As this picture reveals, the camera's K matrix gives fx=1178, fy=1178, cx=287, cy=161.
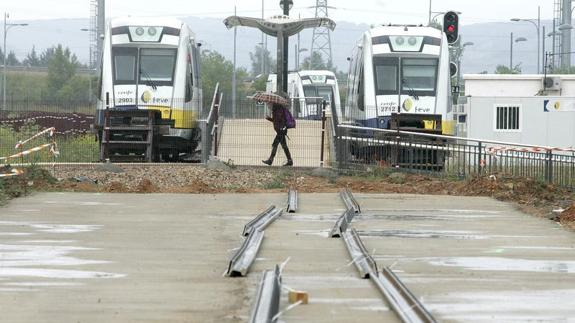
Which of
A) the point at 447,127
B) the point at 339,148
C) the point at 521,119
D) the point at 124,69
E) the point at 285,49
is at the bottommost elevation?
the point at 339,148

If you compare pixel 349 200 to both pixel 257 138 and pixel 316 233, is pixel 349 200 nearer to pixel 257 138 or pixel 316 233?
pixel 316 233

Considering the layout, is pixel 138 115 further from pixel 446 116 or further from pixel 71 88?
pixel 71 88

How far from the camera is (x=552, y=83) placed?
47.7m

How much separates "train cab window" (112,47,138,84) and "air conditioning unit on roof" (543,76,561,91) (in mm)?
21294

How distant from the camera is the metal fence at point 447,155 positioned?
945 inches

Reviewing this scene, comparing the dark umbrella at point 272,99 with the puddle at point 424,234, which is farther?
the dark umbrella at point 272,99

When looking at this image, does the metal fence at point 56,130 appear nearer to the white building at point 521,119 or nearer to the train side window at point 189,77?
the train side window at point 189,77

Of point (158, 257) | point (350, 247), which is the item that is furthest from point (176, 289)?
point (350, 247)

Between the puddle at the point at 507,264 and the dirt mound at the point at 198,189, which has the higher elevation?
the dirt mound at the point at 198,189

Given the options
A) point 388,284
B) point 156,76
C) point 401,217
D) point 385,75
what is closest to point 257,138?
point 156,76

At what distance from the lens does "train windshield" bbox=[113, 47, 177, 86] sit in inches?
1276

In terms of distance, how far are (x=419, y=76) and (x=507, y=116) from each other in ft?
41.5

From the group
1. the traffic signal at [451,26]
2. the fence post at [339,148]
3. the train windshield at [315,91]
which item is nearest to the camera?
the fence post at [339,148]

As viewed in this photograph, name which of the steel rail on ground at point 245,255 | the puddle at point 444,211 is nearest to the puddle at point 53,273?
the steel rail on ground at point 245,255
